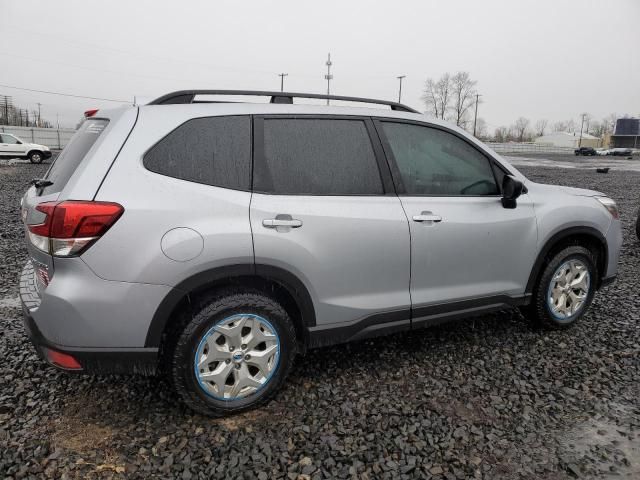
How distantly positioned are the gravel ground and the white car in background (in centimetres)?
2277

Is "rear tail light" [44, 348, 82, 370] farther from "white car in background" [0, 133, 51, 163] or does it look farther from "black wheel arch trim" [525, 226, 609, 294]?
"white car in background" [0, 133, 51, 163]

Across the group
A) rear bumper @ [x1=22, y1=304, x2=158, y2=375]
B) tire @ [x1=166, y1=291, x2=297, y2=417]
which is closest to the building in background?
tire @ [x1=166, y1=291, x2=297, y2=417]

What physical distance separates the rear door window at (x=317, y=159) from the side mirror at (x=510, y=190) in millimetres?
947

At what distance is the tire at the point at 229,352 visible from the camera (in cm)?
233

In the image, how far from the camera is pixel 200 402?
243cm

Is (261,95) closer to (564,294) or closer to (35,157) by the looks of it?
(564,294)

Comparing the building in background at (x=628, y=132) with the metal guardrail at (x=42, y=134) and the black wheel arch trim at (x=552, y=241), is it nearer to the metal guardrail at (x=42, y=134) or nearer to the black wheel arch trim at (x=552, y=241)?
the metal guardrail at (x=42, y=134)

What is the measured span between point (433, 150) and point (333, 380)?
168 centimetres

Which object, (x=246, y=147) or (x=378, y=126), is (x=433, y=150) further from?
(x=246, y=147)

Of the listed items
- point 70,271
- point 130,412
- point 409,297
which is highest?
point 70,271

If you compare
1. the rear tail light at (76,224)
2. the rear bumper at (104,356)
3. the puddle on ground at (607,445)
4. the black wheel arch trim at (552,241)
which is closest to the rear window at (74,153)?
the rear tail light at (76,224)

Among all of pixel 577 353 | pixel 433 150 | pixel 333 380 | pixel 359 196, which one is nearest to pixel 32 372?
pixel 333 380

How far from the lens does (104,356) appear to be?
2.23m

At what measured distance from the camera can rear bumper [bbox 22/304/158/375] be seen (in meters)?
2.20
